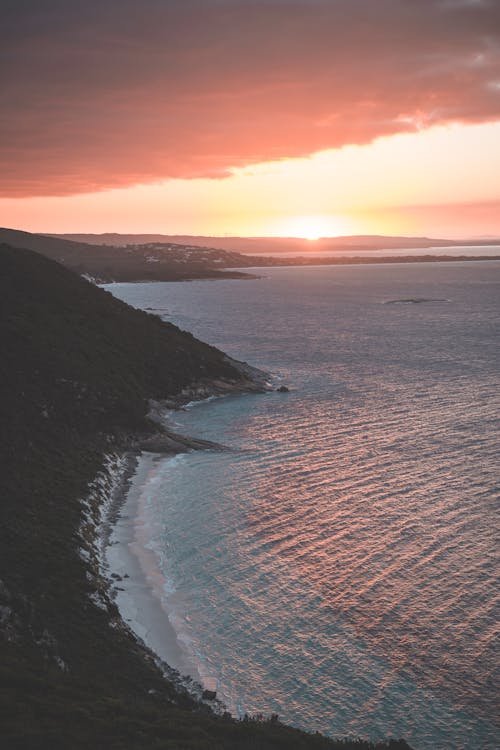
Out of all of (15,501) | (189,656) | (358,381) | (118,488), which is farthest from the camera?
(358,381)

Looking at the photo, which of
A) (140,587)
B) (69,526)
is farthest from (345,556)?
(69,526)

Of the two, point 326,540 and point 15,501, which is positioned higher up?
point 15,501

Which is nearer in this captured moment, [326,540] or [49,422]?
[326,540]

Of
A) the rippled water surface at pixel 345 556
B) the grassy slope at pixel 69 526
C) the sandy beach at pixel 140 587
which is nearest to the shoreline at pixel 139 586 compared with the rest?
the sandy beach at pixel 140 587

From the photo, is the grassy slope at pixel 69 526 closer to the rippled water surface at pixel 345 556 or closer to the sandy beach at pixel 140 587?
the sandy beach at pixel 140 587

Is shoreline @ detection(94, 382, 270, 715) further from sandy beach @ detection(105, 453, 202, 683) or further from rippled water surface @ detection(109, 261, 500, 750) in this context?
rippled water surface @ detection(109, 261, 500, 750)

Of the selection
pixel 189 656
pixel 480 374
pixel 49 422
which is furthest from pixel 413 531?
pixel 480 374

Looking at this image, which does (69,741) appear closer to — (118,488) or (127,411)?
(118,488)
